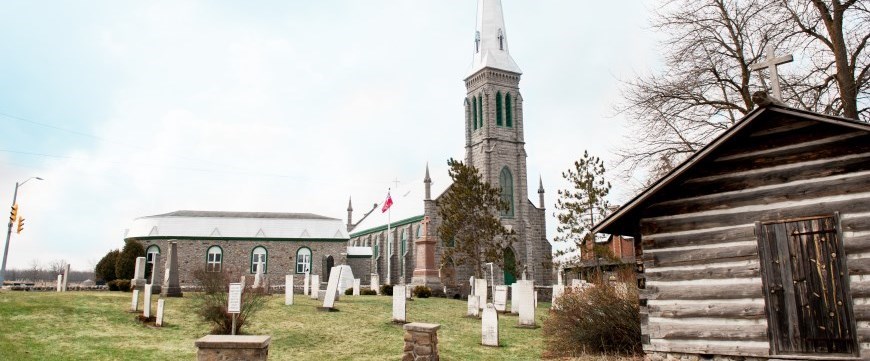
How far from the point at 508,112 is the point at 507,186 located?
7.03 metres

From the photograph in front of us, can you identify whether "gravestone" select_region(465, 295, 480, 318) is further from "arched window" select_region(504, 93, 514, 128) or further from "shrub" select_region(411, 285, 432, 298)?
"arched window" select_region(504, 93, 514, 128)

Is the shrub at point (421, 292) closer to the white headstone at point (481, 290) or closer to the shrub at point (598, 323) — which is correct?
the white headstone at point (481, 290)

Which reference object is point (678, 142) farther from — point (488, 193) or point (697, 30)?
point (488, 193)

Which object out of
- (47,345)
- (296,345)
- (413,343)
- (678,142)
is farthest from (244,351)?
(678,142)

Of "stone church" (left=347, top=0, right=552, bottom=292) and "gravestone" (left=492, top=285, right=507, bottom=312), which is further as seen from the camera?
"stone church" (left=347, top=0, right=552, bottom=292)

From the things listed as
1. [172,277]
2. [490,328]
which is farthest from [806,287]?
[172,277]

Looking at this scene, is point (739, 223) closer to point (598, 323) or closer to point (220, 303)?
point (598, 323)

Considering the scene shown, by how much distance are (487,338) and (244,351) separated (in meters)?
7.68

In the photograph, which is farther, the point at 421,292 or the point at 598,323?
the point at 421,292

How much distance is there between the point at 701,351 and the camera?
29.1ft

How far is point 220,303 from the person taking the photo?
1425 centimetres

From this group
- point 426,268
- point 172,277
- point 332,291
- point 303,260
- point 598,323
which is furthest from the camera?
point 303,260

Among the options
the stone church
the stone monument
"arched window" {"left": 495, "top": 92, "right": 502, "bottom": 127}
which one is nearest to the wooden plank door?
the stone monument

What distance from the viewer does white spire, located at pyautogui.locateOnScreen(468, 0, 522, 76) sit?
5353 centimetres
